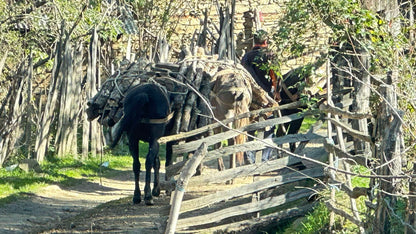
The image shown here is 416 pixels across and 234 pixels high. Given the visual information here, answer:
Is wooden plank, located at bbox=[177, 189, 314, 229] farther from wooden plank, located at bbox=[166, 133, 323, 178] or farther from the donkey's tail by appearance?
the donkey's tail

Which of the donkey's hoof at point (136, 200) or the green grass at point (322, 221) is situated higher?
the green grass at point (322, 221)

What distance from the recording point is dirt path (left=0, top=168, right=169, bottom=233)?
997 centimetres

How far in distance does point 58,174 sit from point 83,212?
2545 mm

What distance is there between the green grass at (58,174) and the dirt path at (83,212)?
200 millimetres

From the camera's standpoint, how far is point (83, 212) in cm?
1135

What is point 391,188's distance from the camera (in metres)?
5.89

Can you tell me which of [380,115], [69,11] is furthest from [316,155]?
[69,11]

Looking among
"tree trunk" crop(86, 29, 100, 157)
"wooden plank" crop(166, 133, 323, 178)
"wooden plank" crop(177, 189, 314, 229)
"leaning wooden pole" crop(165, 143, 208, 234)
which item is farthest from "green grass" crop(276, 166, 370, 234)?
"tree trunk" crop(86, 29, 100, 157)

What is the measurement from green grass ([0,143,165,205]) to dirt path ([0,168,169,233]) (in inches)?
7.9

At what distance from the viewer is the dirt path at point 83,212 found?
997cm

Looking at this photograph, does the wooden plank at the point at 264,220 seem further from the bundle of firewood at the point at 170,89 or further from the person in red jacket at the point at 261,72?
the person in red jacket at the point at 261,72

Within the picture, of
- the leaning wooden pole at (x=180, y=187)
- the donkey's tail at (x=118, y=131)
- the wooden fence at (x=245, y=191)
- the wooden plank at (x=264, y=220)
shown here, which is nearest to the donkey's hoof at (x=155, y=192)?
the donkey's tail at (x=118, y=131)

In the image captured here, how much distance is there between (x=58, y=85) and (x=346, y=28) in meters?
7.29

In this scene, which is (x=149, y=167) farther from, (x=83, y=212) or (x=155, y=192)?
(x=83, y=212)
